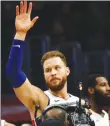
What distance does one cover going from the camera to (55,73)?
2.94 metres

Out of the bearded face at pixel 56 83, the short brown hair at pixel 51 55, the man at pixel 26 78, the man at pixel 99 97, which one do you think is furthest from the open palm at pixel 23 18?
the man at pixel 99 97

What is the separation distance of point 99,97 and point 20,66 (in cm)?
59

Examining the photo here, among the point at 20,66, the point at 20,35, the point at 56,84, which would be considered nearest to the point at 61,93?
the point at 56,84

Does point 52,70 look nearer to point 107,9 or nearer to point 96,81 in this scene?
point 96,81

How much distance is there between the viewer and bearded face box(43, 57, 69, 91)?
2941 millimetres

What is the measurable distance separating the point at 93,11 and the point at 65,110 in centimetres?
69

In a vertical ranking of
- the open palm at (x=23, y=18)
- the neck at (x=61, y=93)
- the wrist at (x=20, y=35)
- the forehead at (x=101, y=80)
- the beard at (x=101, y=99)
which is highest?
the open palm at (x=23, y=18)

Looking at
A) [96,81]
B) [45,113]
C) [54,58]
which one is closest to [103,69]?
[96,81]

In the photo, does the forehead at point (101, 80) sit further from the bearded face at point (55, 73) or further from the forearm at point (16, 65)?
the forearm at point (16, 65)

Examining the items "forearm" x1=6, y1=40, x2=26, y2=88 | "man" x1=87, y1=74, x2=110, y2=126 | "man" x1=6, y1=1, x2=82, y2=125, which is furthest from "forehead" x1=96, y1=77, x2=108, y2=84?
"forearm" x1=6, y1=40, x2=26, y2=88

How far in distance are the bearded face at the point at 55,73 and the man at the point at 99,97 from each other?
0.18 metres

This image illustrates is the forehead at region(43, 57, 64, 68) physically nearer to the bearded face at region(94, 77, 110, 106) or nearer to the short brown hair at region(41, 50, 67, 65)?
the short brown hair at region(41, 50, 67, 65)

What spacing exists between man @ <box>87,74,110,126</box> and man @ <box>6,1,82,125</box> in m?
0.14

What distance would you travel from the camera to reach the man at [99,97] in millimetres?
2988
